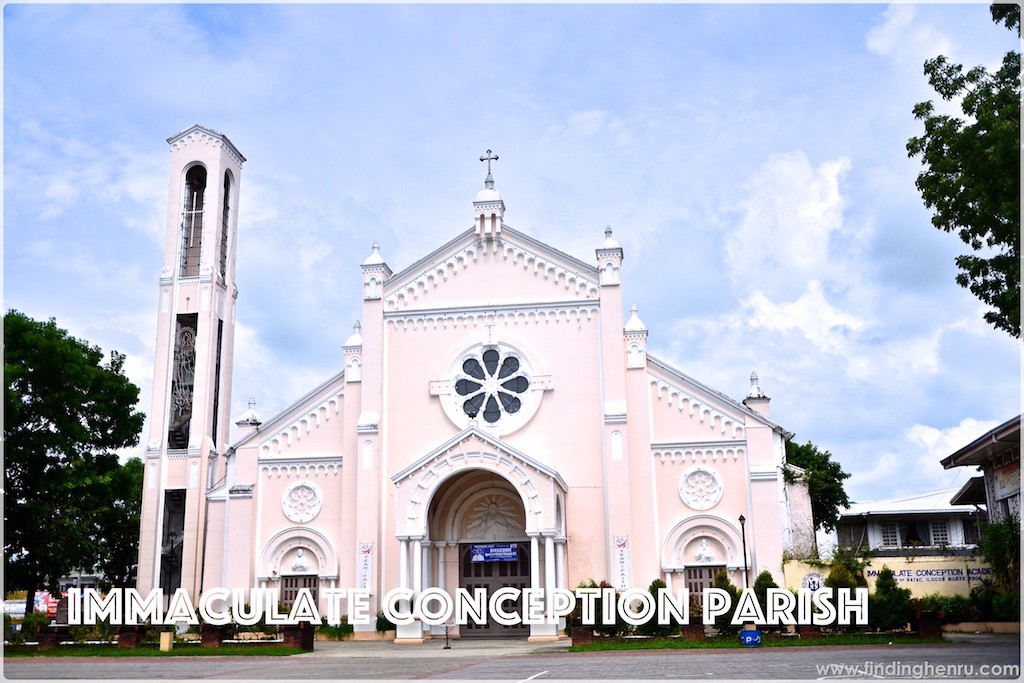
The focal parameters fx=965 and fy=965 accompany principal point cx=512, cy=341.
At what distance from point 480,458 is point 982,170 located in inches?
705

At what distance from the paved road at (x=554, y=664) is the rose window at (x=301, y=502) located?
737 cm

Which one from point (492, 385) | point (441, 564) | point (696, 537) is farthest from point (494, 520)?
point (696, 537)

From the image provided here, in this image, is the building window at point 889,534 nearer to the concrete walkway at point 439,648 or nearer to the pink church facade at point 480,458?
the pink church facade at point 480,458

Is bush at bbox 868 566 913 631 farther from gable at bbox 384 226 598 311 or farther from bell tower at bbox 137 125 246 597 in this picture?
bell tower at bbox 137 125 246 597

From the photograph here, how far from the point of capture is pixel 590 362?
32.9m

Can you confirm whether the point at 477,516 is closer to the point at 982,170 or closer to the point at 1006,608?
the point at 1006,608

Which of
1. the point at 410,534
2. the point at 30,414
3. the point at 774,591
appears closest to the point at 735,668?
the point at 774,591

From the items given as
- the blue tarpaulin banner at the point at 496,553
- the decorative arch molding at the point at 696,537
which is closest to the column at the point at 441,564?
the blue tarpaulin banner at the point at 496,553

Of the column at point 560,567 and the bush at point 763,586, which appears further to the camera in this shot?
the column at point 560,567

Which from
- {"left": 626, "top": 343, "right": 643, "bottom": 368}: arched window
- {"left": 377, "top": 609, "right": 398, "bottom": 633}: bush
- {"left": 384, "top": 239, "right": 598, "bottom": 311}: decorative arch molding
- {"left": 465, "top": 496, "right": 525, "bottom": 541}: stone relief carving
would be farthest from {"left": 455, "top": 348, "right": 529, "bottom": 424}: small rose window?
{"left": 377, "top": 609, "right": 398, "bottom": 633}: bush

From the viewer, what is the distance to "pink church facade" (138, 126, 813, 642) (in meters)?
30.8

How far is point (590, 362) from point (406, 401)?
6565mm

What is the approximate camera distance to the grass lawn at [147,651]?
1002 inches

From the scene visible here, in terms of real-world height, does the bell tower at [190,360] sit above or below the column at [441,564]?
above
